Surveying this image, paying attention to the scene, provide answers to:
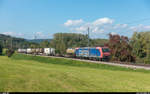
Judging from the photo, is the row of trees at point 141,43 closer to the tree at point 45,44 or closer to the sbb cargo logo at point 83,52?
the sbb cargo logo at point 83,52

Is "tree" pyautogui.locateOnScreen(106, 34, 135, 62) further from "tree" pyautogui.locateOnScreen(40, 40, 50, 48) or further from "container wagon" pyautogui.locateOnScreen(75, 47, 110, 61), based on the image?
"tree" pyautogui.locateOnScreen(40, 40, 50, 48)

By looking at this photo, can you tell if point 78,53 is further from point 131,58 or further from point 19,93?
point 19,93

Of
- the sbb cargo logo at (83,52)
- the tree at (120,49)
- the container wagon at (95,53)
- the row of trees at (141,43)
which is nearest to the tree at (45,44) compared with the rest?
the row of trees at (141,43)

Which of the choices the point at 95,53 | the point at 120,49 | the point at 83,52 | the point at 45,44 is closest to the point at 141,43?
the point at 83,52

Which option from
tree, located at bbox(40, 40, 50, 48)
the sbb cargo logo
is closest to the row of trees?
the sbb cargo logo

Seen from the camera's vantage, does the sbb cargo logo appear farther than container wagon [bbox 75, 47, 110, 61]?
Answer: Yes

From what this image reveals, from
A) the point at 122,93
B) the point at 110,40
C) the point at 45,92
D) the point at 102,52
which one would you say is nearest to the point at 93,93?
the point at 122,93

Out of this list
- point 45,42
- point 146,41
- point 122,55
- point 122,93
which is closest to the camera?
point 122,93

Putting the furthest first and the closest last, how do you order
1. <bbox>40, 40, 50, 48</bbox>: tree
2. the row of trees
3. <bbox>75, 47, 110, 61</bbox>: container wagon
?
1. <bbox>40, 40, 50, 48</bbox>: tree
2. the row of trees
3. <bbox>75, 47, 110, 61</bbox>: container wagon

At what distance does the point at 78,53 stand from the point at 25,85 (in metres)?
41.7

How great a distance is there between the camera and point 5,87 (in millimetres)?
8148

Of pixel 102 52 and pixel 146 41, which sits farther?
pixel 146 41

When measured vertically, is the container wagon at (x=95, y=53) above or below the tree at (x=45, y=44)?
below

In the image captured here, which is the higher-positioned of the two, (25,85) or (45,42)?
(45,42)
